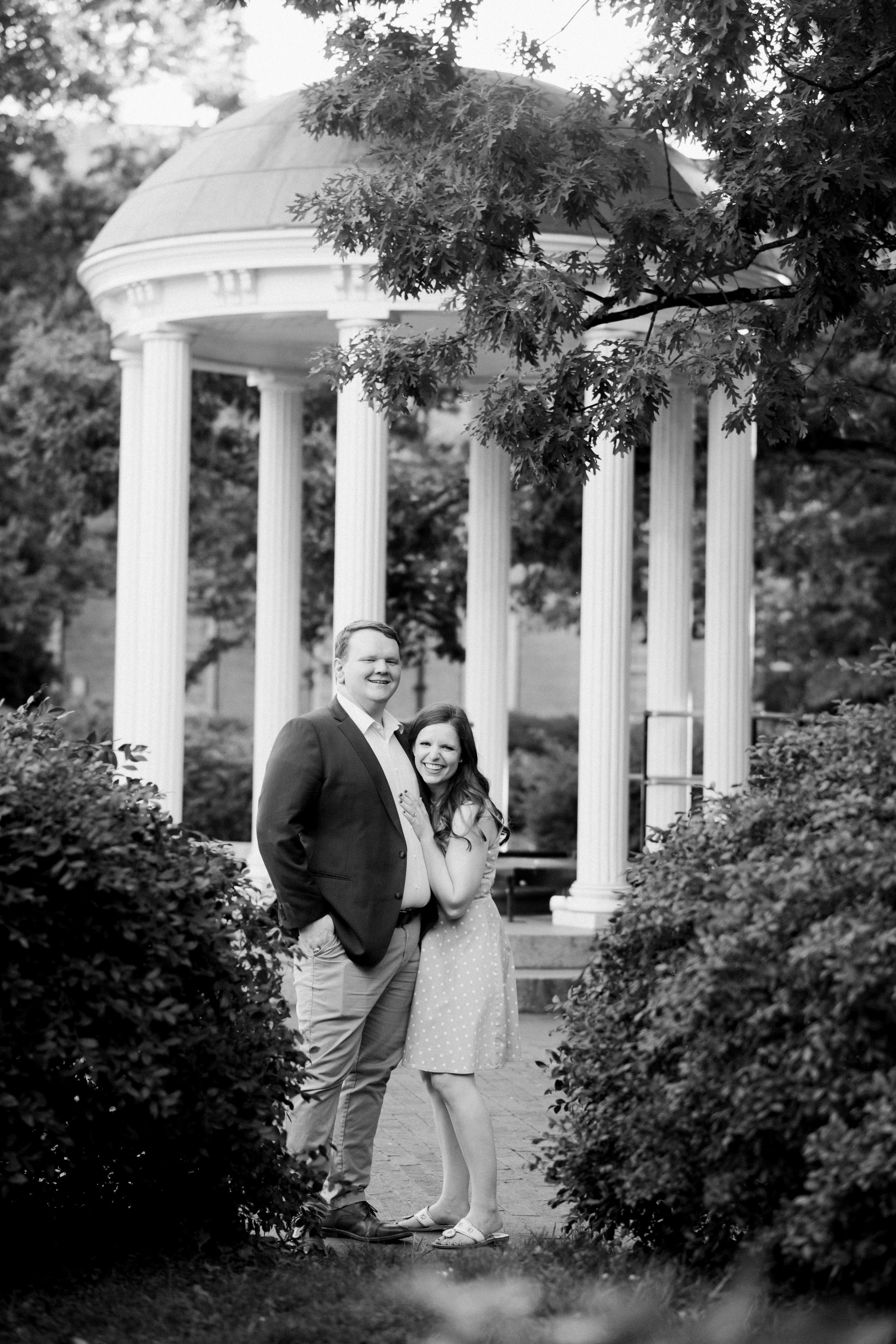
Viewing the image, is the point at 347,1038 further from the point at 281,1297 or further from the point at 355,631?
the point at 355,631

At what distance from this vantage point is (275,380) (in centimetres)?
1505

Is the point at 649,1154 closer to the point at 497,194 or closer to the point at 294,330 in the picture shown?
the point at 497,194

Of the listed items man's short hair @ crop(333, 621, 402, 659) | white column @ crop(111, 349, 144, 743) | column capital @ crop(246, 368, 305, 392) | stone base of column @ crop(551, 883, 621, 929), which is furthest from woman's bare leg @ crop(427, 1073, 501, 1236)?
column capital @ crop(246, 368, 305, 392)

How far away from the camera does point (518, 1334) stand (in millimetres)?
4547

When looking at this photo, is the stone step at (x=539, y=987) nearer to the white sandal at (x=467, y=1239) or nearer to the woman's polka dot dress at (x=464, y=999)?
the woman's polka dot dress at (x=464, y=999)

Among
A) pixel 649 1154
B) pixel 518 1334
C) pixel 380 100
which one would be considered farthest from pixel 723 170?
A: pixel 518 1334

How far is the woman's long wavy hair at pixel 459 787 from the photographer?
6.26 m

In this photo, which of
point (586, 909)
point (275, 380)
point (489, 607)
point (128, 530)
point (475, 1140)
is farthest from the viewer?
point (275, 380)

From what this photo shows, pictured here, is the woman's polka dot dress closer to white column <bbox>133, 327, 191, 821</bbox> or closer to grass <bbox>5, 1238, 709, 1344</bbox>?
grass <bbox>5, 1238, 709, 1344</bbox>

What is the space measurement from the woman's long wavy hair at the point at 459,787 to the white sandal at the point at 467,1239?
1333 mm

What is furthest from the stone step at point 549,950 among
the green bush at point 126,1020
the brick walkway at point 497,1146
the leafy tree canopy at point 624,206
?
the green bush at point 126,1020

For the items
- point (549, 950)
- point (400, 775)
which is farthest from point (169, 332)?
point (400, 775)

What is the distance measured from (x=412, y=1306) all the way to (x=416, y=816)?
1.86m

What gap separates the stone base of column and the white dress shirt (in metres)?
6.13
